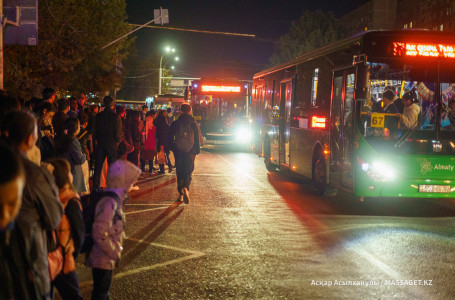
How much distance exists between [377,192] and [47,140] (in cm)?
555

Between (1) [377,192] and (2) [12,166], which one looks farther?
(1) [377,192]

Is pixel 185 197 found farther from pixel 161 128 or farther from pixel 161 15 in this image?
pixel 161 15

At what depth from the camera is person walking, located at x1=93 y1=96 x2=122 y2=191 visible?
468 inches

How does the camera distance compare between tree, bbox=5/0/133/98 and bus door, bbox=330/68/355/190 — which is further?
tree, bbox=5/0/133/98

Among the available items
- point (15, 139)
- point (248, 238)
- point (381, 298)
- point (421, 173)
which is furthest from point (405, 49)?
point (15, 139)

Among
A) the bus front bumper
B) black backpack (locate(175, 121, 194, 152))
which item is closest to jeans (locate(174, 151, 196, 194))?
black backpack (locate(175, 121, 194, 152))

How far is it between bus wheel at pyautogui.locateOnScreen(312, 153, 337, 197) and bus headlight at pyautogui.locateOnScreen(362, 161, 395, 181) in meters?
1.90

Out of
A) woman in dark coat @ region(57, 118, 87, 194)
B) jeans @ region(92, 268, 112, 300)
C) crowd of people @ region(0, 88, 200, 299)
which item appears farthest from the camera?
woman in dark coat @ region(57, 118, 87, 194)

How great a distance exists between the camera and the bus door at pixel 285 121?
15695 millimetres

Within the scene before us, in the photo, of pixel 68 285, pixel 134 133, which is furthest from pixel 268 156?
pixel 68 285

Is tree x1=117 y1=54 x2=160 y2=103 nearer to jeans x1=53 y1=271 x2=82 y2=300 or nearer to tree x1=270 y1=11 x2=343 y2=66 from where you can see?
tree x1=270 y1=11 x2=343 y2=66

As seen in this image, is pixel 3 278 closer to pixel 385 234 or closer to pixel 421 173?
pixel 385 234

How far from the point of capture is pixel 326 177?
12.3m

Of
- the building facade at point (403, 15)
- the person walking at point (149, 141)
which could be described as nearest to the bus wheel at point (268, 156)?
the person walking at point (149, 141)
